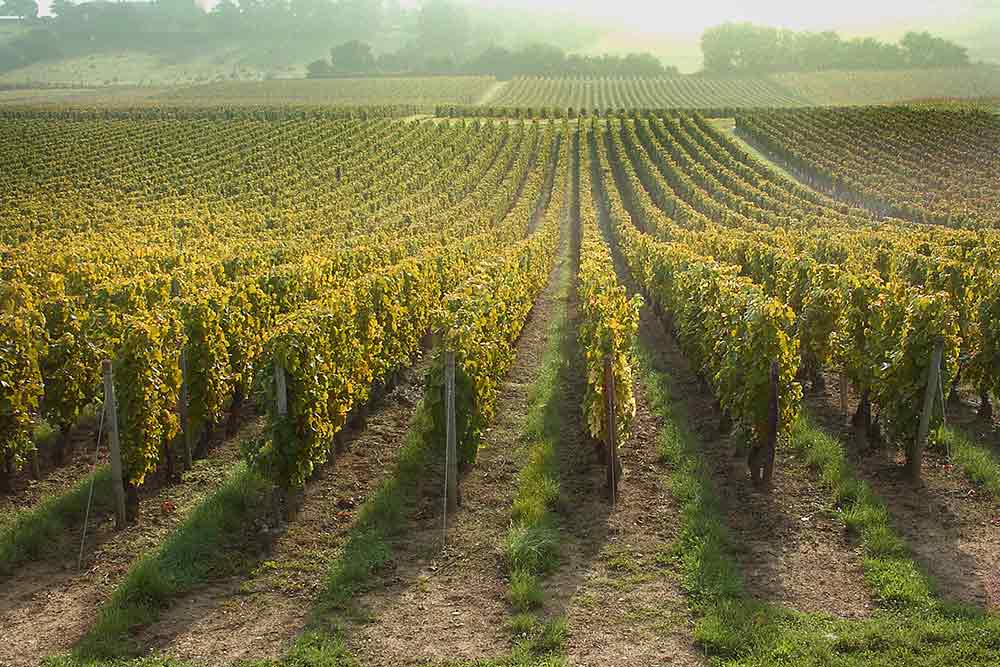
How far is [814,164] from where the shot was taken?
60.5 meters

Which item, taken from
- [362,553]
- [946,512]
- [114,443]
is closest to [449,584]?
[362,553]

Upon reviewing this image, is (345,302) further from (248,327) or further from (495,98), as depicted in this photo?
(495,98)

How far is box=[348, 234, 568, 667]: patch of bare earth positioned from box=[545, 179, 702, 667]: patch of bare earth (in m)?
0.74

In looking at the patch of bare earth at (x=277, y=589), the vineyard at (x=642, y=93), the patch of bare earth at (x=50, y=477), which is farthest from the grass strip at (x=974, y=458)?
the vineyard at (x=642, y=93)

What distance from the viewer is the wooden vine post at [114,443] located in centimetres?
938

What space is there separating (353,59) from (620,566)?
577 feet

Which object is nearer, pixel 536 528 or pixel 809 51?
pixel 536 528

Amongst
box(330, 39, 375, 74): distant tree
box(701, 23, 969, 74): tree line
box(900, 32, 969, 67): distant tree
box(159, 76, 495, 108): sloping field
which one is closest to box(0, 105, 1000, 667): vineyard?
box(159, 76, 495, 108): sloping field

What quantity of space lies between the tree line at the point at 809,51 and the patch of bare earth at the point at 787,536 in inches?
5767

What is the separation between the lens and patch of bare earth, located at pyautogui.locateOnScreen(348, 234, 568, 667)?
7660 millimetres

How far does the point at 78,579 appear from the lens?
891 centimetres

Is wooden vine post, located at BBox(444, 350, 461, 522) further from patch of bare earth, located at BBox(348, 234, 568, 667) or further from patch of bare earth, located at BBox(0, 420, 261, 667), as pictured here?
patch of bare earth, located at BBox(0, 420, 261, 667)

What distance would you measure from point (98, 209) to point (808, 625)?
47303mm

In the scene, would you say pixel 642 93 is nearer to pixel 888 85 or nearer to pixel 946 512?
pixel 888 85
